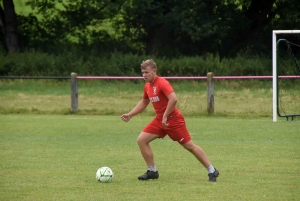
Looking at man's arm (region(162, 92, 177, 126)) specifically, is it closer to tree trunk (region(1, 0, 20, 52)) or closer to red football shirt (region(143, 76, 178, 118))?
red football shirt (region(143, 76, 178, 118))

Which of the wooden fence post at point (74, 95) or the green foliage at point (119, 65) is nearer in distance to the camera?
the wooden fence post at point (74, 95)

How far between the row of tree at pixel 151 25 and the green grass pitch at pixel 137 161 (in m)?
16.0

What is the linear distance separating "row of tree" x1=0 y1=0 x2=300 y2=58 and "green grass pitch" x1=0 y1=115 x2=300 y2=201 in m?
16.0

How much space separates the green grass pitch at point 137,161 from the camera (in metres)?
8.73

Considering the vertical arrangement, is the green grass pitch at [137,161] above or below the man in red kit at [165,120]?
below

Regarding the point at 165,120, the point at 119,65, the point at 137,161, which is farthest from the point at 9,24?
the point at 165,120

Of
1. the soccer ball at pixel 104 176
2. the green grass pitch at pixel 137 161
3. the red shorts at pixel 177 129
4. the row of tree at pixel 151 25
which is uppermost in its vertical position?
the row of tree at pixel 151 25

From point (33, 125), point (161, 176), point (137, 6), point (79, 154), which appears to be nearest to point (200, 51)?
point (137, 6)

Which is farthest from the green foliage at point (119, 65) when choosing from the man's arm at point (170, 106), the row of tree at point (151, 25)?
the man's arm at point (170, 106)

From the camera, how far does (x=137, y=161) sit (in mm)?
11828

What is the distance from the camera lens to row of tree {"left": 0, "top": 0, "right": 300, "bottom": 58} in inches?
1379

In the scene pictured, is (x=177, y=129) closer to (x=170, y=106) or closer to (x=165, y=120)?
(x=165, y=120)

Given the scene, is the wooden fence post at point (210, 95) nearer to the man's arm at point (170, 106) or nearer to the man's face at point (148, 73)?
the man's face at point (148, 73)

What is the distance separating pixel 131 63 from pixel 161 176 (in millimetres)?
22886
